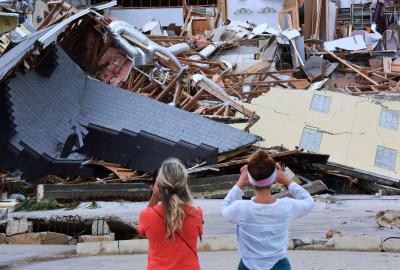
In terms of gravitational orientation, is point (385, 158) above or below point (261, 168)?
below

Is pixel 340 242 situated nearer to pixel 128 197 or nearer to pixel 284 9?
pixel 128 197

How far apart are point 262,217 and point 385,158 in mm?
15738

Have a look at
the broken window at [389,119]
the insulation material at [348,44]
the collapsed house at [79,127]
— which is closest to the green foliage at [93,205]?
the collapsed house at [79,127]

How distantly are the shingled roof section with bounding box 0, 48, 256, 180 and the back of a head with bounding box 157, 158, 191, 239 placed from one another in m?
13.2

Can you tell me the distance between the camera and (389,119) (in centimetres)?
2072

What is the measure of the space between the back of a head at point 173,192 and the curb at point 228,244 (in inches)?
195

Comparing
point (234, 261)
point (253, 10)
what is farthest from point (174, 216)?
point (253, 10)

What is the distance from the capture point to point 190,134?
18.3m

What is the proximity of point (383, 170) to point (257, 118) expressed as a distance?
332cm

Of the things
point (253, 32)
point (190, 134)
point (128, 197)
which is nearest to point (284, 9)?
point (253, 32)

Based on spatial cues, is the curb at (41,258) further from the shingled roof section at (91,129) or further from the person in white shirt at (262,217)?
the shingled roof section at (91,129)

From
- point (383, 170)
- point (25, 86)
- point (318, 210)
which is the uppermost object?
point (25, 86)

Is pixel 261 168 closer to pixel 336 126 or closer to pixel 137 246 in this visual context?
pixel 137 246

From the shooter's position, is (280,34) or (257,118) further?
(280,34)
